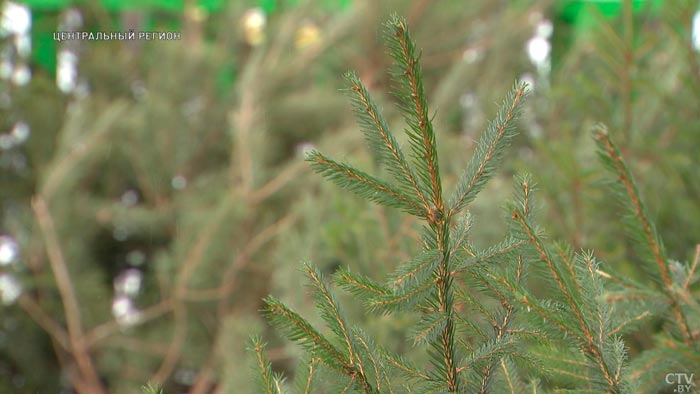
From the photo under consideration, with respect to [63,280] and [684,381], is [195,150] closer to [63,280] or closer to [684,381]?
[63,280]

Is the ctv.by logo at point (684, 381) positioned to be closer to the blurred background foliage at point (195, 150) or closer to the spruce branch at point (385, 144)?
the spruce branch at point (385, 144)

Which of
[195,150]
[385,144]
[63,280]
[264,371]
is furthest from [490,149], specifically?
[195,150]

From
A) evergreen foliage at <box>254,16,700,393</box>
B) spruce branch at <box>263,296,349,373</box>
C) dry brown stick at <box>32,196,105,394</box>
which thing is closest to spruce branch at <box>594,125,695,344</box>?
evergreen foliage at <box>254,16,700,393</box>

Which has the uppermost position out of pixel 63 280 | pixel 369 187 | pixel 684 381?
pixel 63 280

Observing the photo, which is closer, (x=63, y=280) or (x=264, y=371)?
(x=264, y=371)

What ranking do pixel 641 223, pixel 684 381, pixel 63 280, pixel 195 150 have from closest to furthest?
1. pixel 641 223
2. pixel 684 381
3. pixel 63 280
4. pixel 195 150

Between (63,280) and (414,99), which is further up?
(63,280)

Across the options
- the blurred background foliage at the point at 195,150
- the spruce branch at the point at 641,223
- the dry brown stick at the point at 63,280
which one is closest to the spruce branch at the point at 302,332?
the spruce branch at the point at 641,223

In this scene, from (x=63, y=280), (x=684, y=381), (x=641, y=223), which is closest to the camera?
(x=641, y=223)

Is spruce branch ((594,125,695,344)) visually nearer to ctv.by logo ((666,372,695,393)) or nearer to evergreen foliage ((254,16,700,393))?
evergreen foliage ((254,16,700,393))
